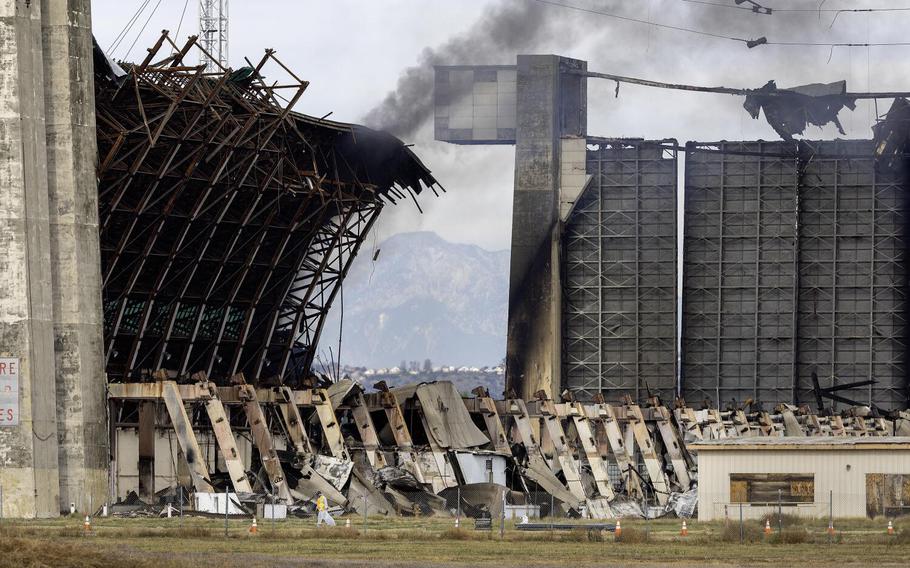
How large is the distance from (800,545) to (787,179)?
55.7m

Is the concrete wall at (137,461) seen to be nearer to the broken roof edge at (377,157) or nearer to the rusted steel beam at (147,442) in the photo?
the rusted steel beam at (147,442)

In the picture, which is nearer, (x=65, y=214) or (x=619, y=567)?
(x=619, y=567)

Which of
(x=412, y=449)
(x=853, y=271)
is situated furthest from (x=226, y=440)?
(x=853, y=271)

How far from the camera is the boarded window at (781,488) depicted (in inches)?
2298

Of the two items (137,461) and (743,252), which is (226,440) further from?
(743,252)

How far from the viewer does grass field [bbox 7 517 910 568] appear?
34.1 meters

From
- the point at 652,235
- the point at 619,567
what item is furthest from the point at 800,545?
the point at 652,235

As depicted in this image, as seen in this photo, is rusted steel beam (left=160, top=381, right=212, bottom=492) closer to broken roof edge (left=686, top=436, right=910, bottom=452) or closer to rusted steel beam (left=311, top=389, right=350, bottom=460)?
rusted steel beam (left=311, top=389, right=350, bottom=460)

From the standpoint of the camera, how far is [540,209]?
97.9 metres

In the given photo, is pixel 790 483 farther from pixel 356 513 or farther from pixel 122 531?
pixel 122 531

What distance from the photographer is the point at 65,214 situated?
59.8 metres

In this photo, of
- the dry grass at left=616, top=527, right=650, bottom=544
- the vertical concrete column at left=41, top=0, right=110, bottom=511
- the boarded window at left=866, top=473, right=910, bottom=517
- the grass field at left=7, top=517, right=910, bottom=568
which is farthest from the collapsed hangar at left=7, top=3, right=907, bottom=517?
the dry grass at left=616, top=527, right=650, bottom=544

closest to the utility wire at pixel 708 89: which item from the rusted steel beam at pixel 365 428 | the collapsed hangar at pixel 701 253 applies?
the collapsed hangar at pixel 701 253

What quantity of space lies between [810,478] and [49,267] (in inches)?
945
